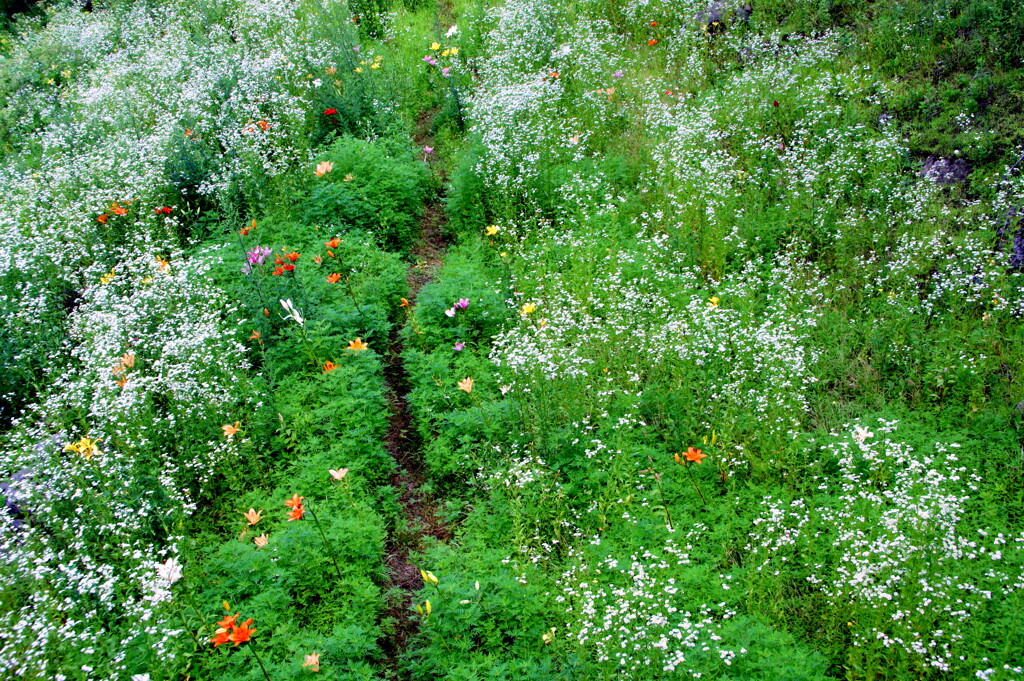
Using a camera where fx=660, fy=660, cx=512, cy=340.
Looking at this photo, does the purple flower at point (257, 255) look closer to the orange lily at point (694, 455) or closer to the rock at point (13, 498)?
the rock at point (13, 498)

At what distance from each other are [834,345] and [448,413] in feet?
11.2

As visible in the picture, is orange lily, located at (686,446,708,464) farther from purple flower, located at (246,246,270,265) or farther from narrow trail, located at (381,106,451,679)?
purple flower, located at (246,246,270,265)

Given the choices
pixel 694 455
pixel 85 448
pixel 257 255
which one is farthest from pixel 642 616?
pixel 257 255

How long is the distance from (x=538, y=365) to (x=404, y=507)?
1575 millimetres

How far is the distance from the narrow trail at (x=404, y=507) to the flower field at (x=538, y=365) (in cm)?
4

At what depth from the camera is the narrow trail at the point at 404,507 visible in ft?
14.2

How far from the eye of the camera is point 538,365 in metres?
5.54

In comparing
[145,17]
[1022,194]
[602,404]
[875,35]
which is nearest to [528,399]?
[602,404]

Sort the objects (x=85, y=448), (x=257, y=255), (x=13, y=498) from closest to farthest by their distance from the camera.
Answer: (x=13, y=498) < (x=85, y=448) < (x=257, y=255)

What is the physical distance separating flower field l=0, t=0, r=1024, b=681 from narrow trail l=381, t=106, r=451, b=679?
4 centimetres

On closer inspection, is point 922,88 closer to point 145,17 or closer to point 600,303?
point 600,303

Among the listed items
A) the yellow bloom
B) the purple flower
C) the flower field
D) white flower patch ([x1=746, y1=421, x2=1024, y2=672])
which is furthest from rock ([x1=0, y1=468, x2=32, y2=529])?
white flower patch ([x1=746, y1=421, x2=1024, y2=672])

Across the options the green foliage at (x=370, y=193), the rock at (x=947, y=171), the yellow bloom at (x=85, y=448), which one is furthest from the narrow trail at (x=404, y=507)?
the rock at (x=947, y=171)

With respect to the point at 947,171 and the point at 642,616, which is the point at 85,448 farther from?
the point at 947,171
